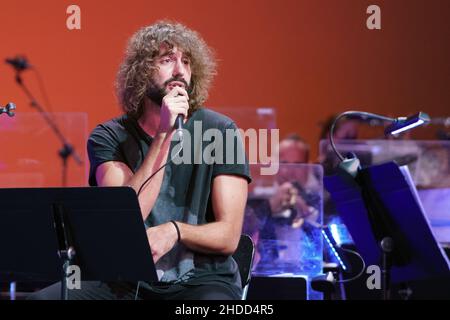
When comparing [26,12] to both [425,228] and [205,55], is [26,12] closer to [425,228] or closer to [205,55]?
[205,55]

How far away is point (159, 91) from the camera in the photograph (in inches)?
123

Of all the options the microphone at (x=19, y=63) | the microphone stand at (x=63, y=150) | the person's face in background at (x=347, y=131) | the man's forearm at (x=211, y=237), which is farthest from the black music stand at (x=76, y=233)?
the person's face in background at (x=347, y=131)

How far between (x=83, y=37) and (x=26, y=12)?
1.37 ft

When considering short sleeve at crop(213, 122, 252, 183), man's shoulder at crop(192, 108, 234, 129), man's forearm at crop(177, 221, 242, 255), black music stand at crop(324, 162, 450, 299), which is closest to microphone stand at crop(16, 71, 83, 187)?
man's shoulder at crop(192, 108, 234, 129)

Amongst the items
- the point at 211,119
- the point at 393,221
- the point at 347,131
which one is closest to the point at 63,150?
the point at 347,131

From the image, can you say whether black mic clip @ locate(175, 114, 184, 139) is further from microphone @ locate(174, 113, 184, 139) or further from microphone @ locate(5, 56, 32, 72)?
microphone @ locate(5, 56, 32, 72)

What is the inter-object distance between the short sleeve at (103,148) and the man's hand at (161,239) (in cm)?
45

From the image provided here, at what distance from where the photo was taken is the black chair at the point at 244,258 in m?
3.02

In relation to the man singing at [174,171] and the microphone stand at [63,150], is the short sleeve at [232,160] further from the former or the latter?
the microphone stand at [63,150]

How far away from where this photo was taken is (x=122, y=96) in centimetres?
332

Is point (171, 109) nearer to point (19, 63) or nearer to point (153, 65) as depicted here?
point (153, 65)

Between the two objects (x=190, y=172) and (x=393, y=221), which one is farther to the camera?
(x=190, y=172)

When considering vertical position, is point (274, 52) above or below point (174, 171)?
above

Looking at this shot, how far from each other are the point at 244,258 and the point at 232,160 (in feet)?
1.27
